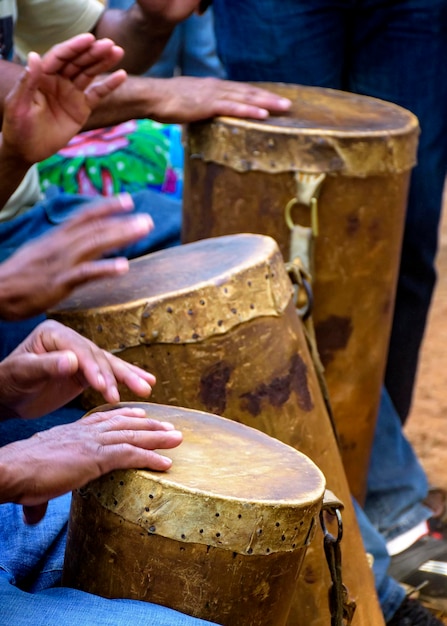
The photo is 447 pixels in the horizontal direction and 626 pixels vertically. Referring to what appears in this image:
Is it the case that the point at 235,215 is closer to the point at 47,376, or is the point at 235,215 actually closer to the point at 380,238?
the point at 380,238

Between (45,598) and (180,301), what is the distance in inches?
21.1

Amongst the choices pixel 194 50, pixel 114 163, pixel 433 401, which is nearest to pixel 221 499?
pixel 114 163

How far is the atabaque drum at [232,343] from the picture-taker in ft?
5.43

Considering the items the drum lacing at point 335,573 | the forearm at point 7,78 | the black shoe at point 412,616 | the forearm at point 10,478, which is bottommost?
the black shoe at point 412,616

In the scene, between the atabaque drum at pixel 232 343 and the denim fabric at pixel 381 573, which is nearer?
the atabaque drum at pixel 232 343

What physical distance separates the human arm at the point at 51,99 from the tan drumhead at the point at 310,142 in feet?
1.09

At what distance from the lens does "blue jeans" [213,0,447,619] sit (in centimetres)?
254

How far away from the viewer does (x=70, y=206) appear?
2.37 metres

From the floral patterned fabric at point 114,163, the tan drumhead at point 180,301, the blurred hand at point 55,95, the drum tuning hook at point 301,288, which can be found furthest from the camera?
the floral patterned fabric at point 114,163

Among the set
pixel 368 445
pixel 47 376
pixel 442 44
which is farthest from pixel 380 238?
pixel 47 376

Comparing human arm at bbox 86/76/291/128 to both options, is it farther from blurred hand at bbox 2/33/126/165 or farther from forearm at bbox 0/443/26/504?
forearm at bbox 0/443/26/504

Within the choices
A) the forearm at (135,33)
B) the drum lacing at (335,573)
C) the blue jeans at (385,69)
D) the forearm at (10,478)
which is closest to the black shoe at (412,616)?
the blue jeans at (385,69)

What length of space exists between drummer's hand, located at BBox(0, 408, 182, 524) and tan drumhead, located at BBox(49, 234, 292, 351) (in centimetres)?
31

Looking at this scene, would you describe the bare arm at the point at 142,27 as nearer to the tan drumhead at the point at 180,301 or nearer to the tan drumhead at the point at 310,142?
the tan drumhead at the point at 310,142
